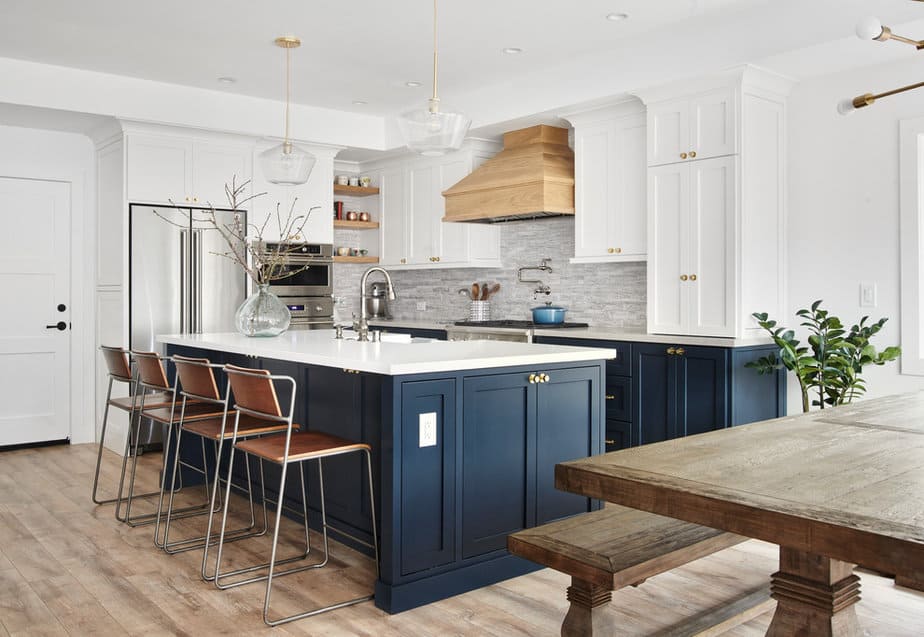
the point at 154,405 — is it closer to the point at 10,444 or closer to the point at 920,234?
the point at 10,444

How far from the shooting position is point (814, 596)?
1.87 metres

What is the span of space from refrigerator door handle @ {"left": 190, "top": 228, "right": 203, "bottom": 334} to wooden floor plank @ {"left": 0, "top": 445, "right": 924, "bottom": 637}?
94.9 inches

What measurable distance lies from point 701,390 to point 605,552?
2.56 meters

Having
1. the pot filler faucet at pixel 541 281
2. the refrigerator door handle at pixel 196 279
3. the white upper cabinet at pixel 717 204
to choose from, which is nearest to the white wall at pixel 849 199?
the white upper cabinet at pixel 717 204

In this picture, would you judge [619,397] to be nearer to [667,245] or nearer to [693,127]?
[667,245]

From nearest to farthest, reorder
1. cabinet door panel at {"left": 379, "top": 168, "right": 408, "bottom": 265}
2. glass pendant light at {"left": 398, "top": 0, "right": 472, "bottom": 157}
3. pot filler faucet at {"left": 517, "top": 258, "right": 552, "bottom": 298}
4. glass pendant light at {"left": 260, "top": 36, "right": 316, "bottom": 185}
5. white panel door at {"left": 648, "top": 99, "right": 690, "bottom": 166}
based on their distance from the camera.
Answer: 1. glass pendant light at {"left": 398, "top": 0, "right": 472, "bottom": 157}
2. glass pendant light at {"left": 260, "top": 36, "right": 316, "bottom": 185}
3. white panel door at {"left": 648, "top": 99, "right": 690, "bottom": 166}
4. pot filler faucet at {"left": 517, "top": 258, "right": 552, "bottom": 298}
5. cabinet door panel at {"left": 379, "top": 168, "right": 408, "bottom": 265}

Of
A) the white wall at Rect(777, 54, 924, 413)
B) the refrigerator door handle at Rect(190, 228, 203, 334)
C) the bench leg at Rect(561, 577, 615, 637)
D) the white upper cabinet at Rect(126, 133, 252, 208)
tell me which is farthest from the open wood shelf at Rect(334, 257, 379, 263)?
the bench leg at Rect(561, 577, 615, 637)

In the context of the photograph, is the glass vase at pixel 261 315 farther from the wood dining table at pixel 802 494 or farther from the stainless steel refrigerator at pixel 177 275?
the wood dining table at pixel 802 494

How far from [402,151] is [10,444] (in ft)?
12.8

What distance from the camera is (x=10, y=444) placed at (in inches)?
240

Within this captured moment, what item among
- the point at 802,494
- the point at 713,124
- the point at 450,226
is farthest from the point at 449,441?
the point at 450,226

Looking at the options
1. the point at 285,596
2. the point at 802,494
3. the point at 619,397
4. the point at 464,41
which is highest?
the point at 464,41

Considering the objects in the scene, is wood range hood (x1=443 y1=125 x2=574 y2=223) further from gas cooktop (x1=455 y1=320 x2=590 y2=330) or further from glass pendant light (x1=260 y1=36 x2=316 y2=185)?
glass pendant light (x1=260 y1=36 x2=316 y2=185)

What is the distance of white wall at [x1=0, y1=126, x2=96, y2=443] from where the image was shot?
20.5 ft
